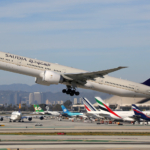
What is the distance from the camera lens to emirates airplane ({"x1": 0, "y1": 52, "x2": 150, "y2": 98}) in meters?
43.7

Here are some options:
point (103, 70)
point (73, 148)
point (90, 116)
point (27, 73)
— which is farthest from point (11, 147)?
point (90, 116)

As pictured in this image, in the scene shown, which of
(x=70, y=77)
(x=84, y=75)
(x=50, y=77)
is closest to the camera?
(x=50, y=77)

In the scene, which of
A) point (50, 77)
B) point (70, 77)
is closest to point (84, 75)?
point (70, 77)

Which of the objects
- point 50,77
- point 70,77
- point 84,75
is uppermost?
point 84,75

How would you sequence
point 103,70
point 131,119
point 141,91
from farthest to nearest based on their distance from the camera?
point 131,119 → point 141,91 → point 103,70

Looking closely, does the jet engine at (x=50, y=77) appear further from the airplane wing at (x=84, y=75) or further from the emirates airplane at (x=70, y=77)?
the airplane wing at (x=84, y=75)

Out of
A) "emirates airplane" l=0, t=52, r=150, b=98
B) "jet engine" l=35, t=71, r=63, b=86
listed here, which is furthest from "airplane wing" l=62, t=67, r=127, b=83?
"jet engine" l=35, t=71, r=63, b=86

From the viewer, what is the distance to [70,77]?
4609cm

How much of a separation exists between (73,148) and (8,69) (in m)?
21.6

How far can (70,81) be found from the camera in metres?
47.4

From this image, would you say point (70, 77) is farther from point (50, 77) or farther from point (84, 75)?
point (50, 77)

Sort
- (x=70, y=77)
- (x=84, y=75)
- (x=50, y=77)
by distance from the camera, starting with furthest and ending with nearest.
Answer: (x=70, y=77) → (x=84, y=75) → (x=50, y=77)

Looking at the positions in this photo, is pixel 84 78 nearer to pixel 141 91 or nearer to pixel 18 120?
pixel 141 91

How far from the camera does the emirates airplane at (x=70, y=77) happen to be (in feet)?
143
